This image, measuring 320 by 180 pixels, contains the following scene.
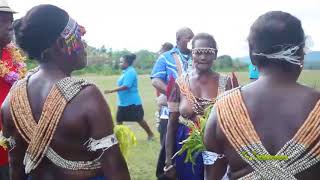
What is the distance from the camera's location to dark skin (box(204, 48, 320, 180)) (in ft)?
8.85

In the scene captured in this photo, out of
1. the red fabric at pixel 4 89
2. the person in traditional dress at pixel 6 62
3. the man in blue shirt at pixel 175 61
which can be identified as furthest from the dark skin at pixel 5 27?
the man in blue shirt at pixel 175 61

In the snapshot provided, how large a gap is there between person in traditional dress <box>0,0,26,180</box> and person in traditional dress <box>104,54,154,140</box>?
→ 576 cm

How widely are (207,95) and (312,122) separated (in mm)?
2378

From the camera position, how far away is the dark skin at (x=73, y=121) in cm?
294

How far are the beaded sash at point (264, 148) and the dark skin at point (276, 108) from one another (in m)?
0.02

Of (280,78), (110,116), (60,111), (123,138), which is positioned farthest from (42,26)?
(280,78)

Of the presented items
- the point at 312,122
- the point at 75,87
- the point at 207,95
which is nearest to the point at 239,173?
the point at 312,122

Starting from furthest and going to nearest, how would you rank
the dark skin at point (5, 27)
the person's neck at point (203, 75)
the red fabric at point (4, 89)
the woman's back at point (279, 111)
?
1. the person's neck at point (203, 75)
2. the red fabric at point (4, 89)
3. the dark skin at point (5, 27)
4. the woman's back at point (279, 111)

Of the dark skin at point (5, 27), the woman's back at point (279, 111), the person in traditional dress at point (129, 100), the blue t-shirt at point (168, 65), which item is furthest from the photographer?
the person in traditional dress at point (129, 100)

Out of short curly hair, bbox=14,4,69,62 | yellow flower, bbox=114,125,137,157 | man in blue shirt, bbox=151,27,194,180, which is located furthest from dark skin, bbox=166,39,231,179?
short curly hair, bbox=14,4,69,62

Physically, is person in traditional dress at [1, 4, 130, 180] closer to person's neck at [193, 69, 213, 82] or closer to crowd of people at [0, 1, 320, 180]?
crowd of people at [0, 1, 320, 180]

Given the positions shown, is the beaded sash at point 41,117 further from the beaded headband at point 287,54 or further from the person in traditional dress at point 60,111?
the beaded headband at point 287,54

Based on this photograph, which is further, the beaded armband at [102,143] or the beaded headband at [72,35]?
the beaded headband at [72,35]

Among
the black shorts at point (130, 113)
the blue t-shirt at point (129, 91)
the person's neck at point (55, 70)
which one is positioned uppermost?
the person's neck at point (55, 70)
